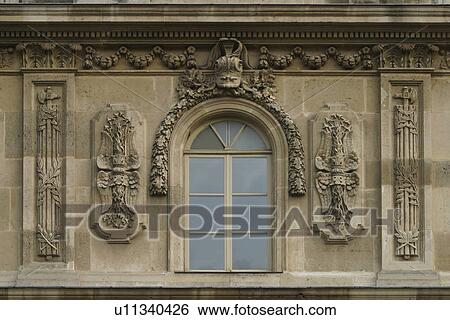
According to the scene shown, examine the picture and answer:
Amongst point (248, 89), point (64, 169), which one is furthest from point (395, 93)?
point (64, 169)

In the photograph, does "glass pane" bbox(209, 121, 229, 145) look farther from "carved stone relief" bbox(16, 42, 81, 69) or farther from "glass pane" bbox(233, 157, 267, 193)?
"carved stone relief" bbox(16, 42, 81, 69)

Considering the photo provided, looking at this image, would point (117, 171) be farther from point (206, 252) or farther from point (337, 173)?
point (337, 173)

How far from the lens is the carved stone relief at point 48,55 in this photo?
3900cm

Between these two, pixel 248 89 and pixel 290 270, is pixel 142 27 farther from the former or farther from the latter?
pixel 290 270

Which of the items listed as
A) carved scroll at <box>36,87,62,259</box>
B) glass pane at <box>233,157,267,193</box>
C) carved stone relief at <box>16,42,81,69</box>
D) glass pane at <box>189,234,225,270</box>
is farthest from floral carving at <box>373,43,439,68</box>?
carved scroll at <box>36,87,62,259</box>

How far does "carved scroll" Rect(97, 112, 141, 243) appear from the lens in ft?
126

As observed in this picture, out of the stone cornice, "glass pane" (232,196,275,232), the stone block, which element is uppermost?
the stone cornice

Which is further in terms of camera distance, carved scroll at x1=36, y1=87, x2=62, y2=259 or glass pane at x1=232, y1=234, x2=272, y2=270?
glass pane at x1=232, y1=234, x2=272, y2=270

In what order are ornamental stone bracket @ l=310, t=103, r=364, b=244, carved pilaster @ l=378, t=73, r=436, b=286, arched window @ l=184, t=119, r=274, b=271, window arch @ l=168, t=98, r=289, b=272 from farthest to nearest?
arched window @ l=184, t=119, r=274, b=271, window arch @ l=168, t=98, r=289, b=272, ornamental stone bracket @ l=310, t=103, r=364, b=244, carved pilaster @ l=378, t=73, r=436, b=286

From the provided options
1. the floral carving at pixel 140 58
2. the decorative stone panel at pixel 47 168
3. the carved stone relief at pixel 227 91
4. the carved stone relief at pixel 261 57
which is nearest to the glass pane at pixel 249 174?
the carved stone relief at pixel 227 91

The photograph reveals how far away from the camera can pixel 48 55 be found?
39.1m

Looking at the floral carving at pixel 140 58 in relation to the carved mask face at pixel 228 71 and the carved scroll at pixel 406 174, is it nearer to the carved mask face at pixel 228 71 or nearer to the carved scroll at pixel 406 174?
the carved mask face at pixel 228 71

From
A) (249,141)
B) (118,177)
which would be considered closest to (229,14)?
(249,141)

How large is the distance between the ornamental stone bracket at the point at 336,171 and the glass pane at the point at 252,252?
85 centimetres
